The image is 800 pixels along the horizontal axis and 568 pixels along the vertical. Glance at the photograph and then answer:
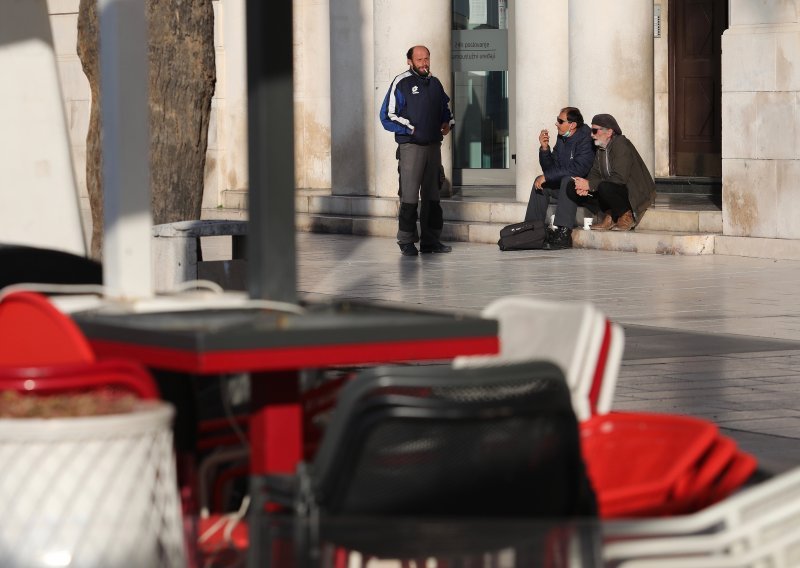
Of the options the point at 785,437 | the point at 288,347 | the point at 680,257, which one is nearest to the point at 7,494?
the point at 288,347

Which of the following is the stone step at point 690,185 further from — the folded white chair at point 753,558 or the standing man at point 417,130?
the folded white chair at point 753,558

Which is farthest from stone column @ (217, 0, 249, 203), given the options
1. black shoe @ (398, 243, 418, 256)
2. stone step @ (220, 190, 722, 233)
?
black shoe @ (398, 243, 418, 256)

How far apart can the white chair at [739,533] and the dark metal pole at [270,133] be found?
1080 mm

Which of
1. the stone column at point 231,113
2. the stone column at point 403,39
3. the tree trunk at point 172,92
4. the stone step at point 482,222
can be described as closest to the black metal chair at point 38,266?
the tree trunk at point 172,92

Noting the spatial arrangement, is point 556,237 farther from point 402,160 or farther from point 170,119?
point 170,119

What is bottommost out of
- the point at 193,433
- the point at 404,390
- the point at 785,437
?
the point at 785,437

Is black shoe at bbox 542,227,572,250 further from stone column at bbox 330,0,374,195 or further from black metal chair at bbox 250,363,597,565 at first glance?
black metal chair at bbox 250,363,597,565

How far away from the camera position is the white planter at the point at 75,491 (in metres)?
3.12

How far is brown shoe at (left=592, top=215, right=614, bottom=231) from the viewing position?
1716 cm

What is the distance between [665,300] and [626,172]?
4278mm

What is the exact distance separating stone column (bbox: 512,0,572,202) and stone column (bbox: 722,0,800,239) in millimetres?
3555

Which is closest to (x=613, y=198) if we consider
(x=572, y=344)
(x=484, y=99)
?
(x=484, y=99)

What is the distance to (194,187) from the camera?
1029 centimetres

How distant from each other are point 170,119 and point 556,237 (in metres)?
7.67
